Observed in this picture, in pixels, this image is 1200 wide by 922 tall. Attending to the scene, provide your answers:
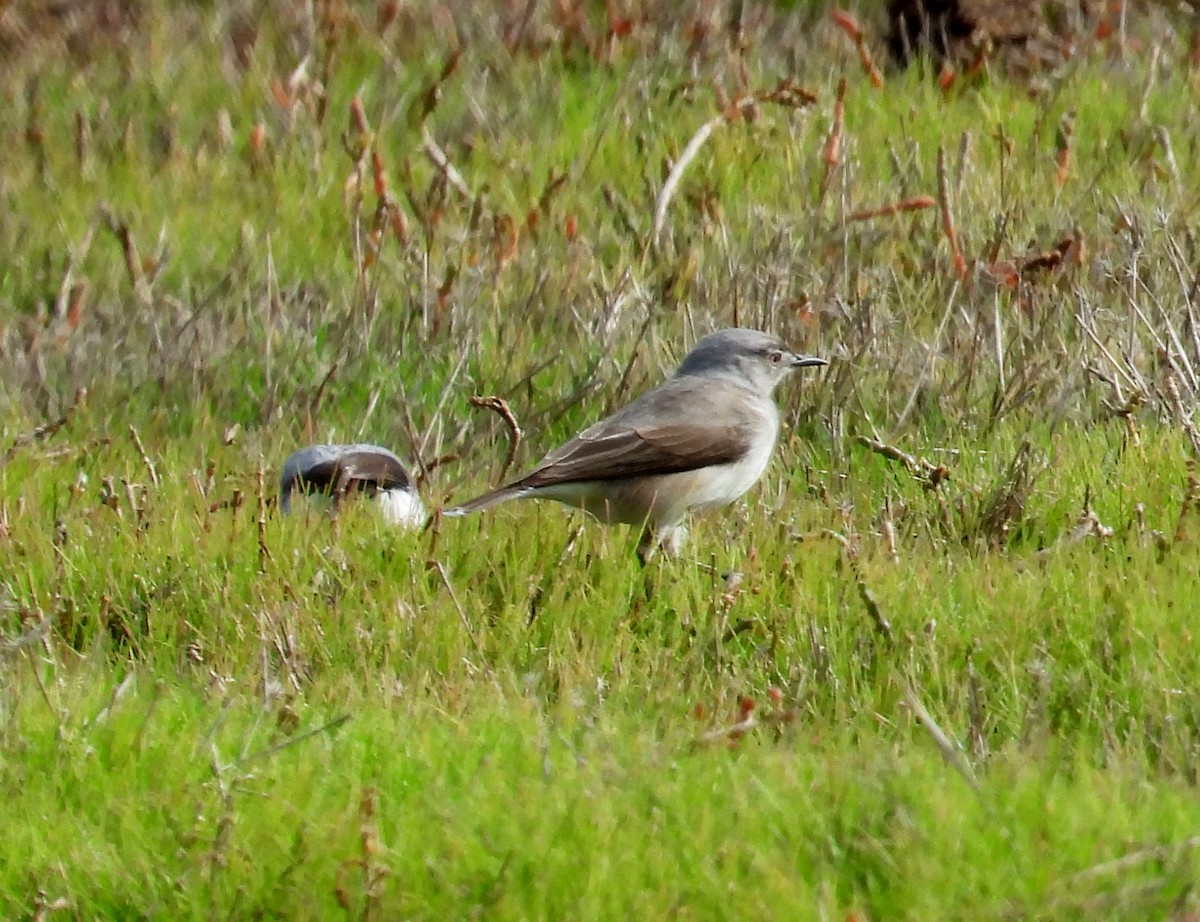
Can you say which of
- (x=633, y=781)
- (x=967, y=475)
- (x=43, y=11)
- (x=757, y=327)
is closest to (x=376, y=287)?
(x=757, y=327)

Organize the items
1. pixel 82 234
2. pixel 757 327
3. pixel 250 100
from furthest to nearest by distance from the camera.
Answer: pixel 250 100 → pixel 82 234 → pixel 757 327

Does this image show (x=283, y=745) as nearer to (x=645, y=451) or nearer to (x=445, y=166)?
(x=645, y=451)

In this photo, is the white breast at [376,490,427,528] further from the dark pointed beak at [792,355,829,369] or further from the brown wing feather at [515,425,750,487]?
the dark pointed beak at [792,355,829,369]

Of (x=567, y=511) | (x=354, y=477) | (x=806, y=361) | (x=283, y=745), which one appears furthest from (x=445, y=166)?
(x=283, y=745)

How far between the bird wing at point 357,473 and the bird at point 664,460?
15.6 inches

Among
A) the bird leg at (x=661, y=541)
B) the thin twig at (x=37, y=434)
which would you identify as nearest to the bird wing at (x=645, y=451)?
the bird leg at (x=661, y=541)

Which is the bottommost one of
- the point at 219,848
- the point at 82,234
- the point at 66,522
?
the point at 82,234

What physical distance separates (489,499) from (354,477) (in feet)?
1.58

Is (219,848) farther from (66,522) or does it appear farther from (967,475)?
(967,475)

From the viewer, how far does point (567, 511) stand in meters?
7.05

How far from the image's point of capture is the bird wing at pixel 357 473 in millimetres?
6816

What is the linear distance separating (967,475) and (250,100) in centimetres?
583

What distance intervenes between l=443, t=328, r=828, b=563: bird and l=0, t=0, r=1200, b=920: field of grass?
0.14 meters

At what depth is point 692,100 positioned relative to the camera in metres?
10.6
